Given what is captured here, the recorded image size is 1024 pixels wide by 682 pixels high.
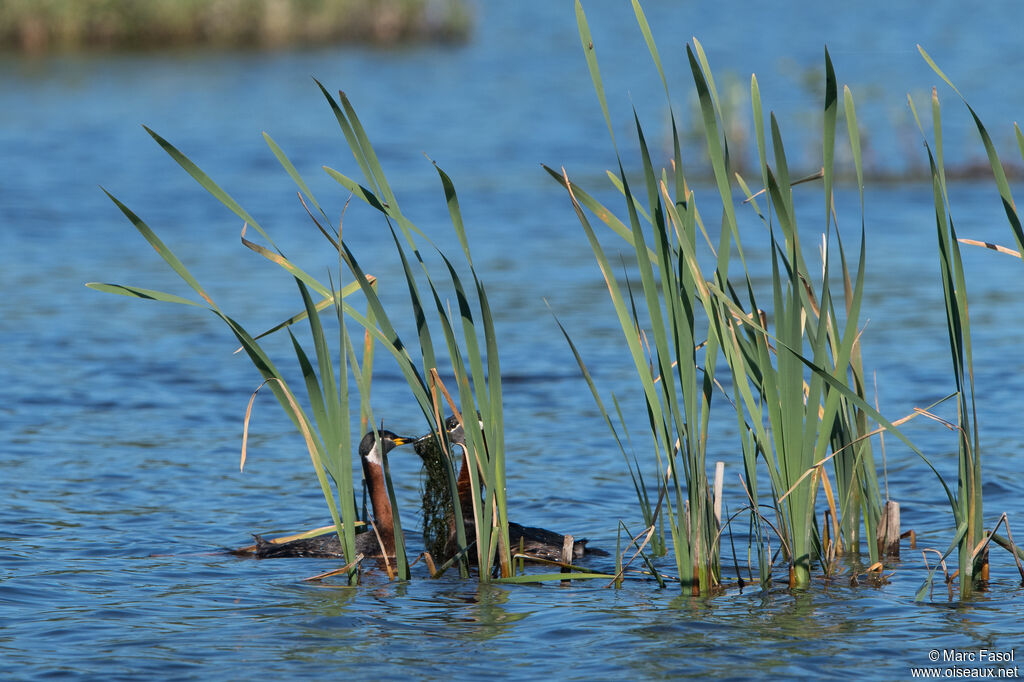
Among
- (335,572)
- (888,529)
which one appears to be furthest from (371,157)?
(888,529)

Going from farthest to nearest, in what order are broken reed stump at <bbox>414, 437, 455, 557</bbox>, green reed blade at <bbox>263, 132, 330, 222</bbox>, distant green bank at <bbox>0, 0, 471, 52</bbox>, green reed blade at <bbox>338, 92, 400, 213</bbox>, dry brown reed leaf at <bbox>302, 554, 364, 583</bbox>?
1. distant green bank at <bbox>0, 0, 471, 52</bbox>
2. broken reed stump at <bbox>414, 437, 455, 557</bbox>
3. dry brown reed leaf at <bbox>302, 554, 364, 583</bbox>
4. green reed blade at <bbox>338, 92, 400, 213</bbox>
5. green reed blade at <bbox>263, 132, 330, 222</bbox>

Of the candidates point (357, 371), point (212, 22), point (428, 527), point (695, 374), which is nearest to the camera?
point (695, 374)

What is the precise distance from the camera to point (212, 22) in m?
28.0

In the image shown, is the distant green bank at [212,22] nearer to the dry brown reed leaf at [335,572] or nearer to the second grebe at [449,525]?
the second grebe at [449,525]

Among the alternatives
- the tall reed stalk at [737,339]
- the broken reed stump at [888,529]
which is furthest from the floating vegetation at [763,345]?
the broken reed stump at [888,529]

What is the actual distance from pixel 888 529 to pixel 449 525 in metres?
1.61

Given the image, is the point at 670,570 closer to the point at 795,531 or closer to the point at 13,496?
the point at 795,531

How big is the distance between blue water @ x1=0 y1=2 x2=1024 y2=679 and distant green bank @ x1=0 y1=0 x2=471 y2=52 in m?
3.65

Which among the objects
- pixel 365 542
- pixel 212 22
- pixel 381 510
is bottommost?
pixel 365 542

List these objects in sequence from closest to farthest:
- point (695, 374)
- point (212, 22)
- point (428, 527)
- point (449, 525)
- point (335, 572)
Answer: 1. point (695, 374)
2. point (335, 572)
3. point (449, 525)
4. point (428, 527)
5. point (212, 22)

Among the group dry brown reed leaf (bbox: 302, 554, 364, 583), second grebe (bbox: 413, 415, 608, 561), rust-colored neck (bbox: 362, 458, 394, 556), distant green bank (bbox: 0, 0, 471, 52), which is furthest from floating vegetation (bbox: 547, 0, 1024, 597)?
distant green bank (bbox: 0, 0, 471, 52)

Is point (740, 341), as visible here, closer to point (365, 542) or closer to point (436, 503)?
point (436, 503)

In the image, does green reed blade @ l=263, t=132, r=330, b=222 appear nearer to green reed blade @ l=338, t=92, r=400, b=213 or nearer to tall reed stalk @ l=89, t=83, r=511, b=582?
tall reed stalk @ l=89, t=83, r=511, b=582

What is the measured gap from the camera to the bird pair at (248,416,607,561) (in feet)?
15.5
